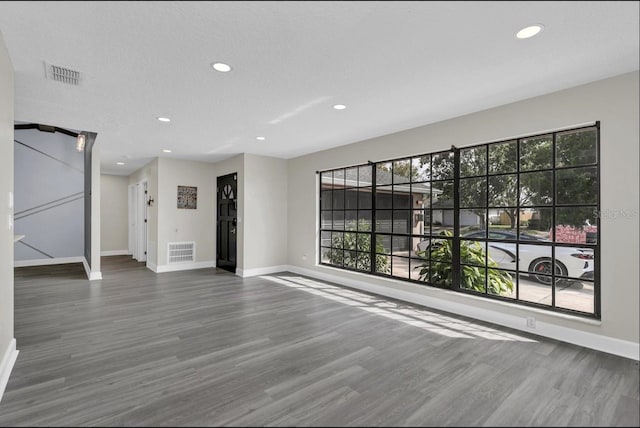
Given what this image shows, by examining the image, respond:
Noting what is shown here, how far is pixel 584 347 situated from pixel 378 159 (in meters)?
3.28

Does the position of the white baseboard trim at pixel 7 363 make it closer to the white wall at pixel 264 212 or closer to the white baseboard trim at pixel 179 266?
the white wall at pixel 264 212

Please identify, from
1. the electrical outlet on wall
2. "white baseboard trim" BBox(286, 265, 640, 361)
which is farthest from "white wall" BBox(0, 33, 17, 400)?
the electrical outlet on wall

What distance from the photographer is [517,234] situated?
3.53 m

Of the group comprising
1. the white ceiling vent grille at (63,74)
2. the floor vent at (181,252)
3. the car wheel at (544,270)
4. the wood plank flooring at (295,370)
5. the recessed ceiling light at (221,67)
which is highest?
the recessed ceiling light at (221,67)

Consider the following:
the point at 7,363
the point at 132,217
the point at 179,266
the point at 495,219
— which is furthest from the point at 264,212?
the point at 132,217

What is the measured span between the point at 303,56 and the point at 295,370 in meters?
2.45

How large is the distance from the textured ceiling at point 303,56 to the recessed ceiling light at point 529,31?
0.06 m

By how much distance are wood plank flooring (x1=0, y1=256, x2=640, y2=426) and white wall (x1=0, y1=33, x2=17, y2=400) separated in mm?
166

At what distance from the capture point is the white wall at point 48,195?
7.27 m

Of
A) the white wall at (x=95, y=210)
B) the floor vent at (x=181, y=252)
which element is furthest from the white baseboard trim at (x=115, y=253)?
the white wall at (x=95, y=210)

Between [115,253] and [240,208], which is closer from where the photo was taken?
[240,208]

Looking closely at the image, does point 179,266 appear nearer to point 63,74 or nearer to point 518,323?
point 63,74

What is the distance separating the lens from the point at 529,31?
6.93 ft

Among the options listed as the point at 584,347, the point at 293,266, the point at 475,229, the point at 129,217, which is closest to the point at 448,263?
the point at 475,229
